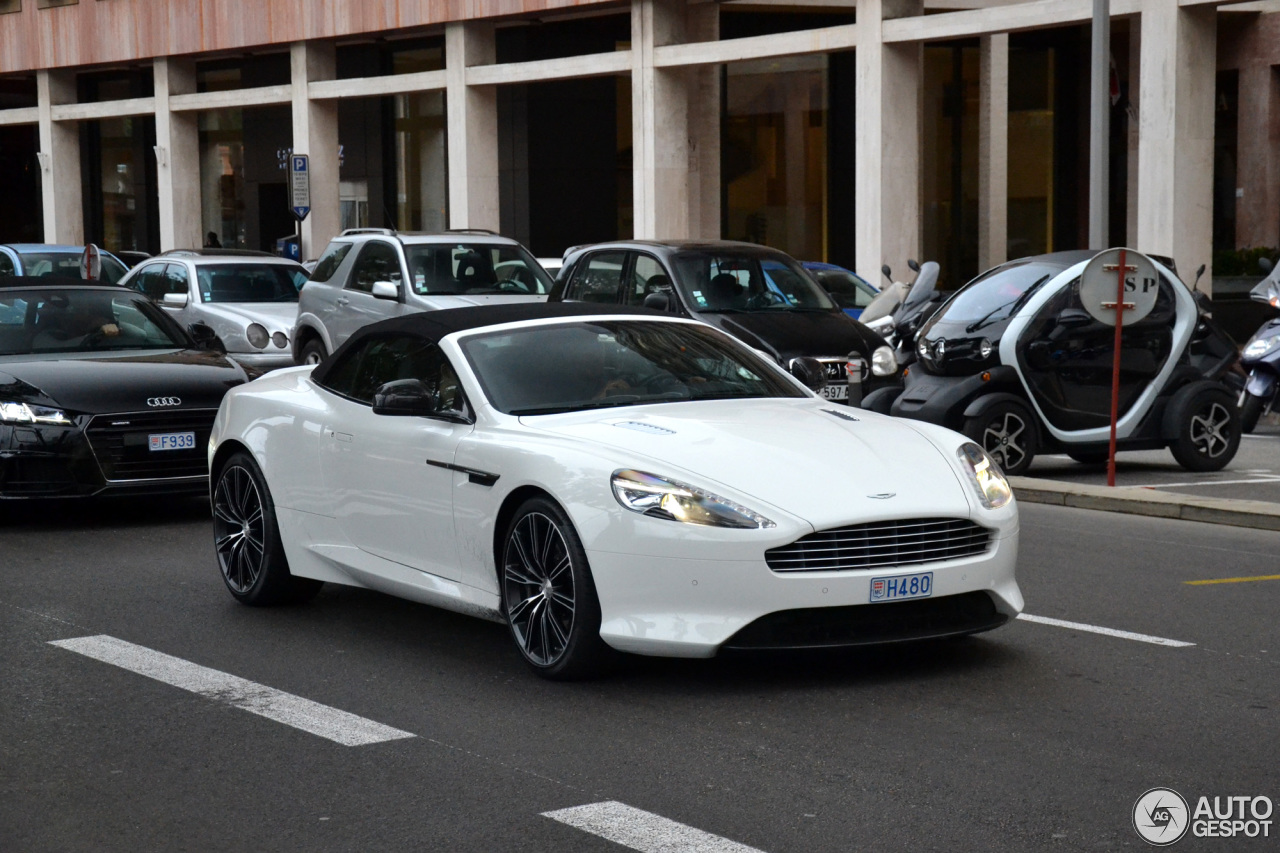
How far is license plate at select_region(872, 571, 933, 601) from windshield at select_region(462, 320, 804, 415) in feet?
4.95

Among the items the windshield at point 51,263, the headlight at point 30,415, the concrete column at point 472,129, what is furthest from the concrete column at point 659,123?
the headlight at point 30,415

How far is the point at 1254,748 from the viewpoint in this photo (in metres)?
5.74

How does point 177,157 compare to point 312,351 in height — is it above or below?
above

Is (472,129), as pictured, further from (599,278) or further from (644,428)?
(644,428)

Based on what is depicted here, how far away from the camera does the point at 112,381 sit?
11430 mm

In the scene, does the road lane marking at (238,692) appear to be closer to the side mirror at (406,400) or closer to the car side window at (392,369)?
the side mirror at (406,400)

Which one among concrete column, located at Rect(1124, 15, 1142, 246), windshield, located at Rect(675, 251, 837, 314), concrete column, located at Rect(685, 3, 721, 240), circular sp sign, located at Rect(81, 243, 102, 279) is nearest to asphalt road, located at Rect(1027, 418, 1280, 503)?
windshield, located at Rect(675, 251, 837, 314)

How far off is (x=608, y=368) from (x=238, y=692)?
6.77 feet

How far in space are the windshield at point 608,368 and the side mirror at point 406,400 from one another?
243 mm

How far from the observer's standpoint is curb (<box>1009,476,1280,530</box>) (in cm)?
1120

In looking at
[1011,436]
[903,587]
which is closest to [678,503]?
[903,587]

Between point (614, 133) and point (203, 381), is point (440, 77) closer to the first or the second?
point (614, 133)

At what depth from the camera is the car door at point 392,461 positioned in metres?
7.32

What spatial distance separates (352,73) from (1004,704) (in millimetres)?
39721
